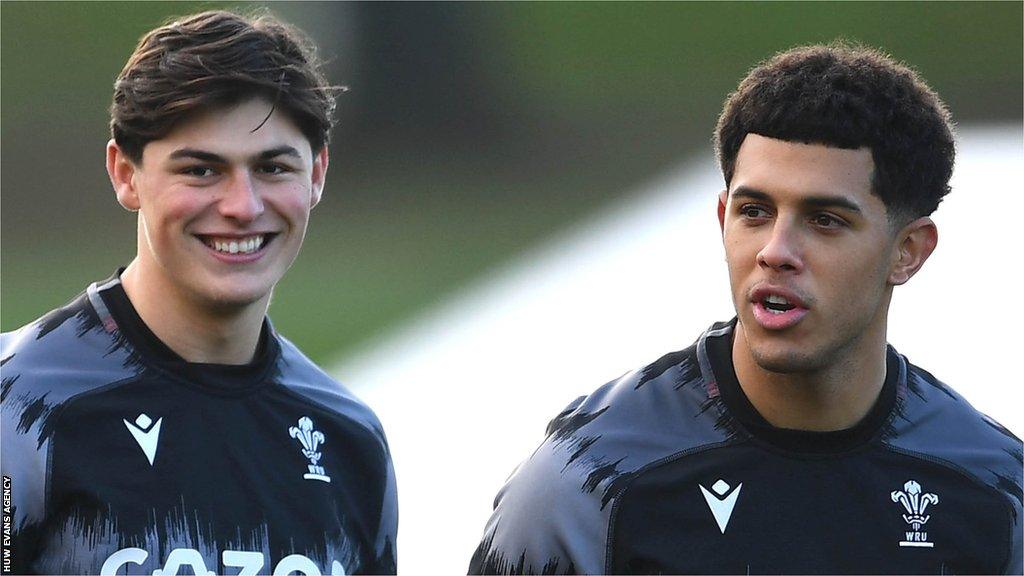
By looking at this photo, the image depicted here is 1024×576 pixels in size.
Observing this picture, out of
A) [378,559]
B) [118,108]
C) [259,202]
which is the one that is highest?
[118,108]

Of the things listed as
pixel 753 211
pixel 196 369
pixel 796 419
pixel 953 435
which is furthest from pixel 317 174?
pixel 953 435

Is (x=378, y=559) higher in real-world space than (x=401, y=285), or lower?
lower

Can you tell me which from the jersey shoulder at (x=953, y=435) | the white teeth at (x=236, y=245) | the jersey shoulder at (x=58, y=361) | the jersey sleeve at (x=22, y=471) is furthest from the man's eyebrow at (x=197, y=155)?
the jersey shoulder at (x=953, y=435)

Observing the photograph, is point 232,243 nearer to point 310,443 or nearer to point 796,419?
point 310,443

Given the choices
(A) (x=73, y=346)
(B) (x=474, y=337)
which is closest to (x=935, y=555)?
(A) (x=73, y=346)

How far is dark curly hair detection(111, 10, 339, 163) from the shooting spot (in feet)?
13.9

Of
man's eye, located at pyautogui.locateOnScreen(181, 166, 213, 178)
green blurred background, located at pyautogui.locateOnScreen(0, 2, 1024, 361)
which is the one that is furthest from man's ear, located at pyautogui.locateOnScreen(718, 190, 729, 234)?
green blurred background, located at pyautogui.locateOnScreen(0, 2, 1024, 361)

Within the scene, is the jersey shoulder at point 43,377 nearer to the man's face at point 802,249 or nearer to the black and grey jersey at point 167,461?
the black and grey jersey at point 167,461

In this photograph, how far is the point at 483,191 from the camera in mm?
22828

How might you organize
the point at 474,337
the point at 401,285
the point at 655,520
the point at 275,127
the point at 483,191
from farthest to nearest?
the point at 483,191 < the point at 401,285 < the point at 474,337 < the point at 275,127 < the point at 655,520

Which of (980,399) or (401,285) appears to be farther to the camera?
(401,285)

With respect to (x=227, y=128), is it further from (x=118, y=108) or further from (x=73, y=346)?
(x=73, y=346)

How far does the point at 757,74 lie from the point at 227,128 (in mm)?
1381

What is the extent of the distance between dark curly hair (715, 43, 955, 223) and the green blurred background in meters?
9.74
